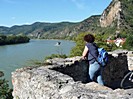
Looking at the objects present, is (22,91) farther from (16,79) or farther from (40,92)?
(40,92)

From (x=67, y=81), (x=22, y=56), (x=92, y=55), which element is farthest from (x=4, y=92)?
(x=22, y=56)

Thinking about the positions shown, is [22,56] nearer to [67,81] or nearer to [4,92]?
[4,92]

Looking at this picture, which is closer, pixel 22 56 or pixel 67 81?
pixel 67 81

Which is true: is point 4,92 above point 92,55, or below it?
below

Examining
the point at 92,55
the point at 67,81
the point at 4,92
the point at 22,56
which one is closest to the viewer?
the point at 67,81

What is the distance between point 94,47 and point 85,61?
1.14 meters

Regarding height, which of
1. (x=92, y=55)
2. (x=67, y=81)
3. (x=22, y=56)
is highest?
(x=92, y=55)

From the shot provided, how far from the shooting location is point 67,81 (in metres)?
4.02

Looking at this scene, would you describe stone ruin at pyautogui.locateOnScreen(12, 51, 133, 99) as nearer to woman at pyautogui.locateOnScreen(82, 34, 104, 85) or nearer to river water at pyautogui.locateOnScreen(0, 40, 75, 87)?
woman at pyautogui.locateOnScreen(82, 34, 104, 85)

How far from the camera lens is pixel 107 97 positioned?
120 inches

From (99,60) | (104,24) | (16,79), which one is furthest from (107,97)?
(104,24)

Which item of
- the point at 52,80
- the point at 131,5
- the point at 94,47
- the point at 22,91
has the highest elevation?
the point at 131,5

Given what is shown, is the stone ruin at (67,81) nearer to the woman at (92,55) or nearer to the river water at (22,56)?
the woman at (92,55)

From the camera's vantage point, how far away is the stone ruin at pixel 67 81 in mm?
3307
